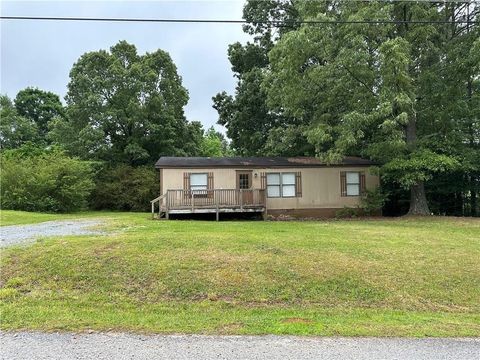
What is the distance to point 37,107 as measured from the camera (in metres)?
50.7

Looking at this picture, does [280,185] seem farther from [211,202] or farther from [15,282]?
[15,282]

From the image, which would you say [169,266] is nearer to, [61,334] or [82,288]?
[82,288]

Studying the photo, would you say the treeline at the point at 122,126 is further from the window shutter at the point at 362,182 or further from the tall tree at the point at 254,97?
the window shutter at the point at 362,182

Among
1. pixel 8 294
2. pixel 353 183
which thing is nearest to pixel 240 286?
pixel 8 294

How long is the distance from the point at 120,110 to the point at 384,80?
2031 cm

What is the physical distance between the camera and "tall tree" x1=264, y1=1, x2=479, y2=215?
15.0 m

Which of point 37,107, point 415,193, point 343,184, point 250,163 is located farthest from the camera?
point 37,107

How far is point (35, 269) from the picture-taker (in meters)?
7.15

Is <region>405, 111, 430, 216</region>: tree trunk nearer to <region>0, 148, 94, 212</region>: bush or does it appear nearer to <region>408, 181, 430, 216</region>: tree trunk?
<region>408, 181, 430, 216</region>: tree trunk

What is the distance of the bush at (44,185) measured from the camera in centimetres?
2114

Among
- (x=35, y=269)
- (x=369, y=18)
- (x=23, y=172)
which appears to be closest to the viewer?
(x=35, y=269)

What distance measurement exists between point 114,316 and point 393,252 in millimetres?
5966

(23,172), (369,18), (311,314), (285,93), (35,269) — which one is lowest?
(311,314)

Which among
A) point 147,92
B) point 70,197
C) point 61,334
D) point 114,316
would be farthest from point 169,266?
point 147,92
